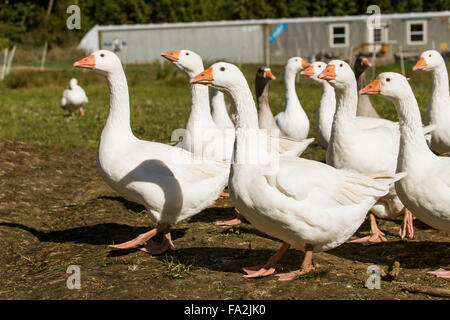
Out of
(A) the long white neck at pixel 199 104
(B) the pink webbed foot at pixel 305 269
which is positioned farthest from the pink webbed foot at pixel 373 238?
(A) the long white neck at pixel 199 104

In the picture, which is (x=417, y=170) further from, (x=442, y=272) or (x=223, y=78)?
(x=223, y=78)

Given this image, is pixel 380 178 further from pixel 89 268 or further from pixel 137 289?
pixel 89 268

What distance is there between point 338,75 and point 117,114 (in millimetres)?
2256

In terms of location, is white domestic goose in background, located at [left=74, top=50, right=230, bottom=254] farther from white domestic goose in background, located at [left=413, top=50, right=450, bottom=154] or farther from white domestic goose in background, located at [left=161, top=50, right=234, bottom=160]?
white domestic goose in background, located at [left=413, top=50, right=450, bottom=154]

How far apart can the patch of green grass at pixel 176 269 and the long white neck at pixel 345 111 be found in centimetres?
209

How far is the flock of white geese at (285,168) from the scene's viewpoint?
13.8 feet

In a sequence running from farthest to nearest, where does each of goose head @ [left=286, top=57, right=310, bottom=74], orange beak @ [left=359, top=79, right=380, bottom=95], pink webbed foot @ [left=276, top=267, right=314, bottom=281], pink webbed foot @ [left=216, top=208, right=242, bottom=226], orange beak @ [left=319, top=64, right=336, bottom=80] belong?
goose head @ [left=286, top=57, right=310, bottom=74] → pink webbed foot @ [left=216, top=208, right=242, bottom=226] → orange beak @ [left=319, top=64, right=336, bottom=80] → orange beak @ [left=359, top=79, right=380, bottom=95] → pink webbed foot @ [left=276, top=267, right=314, bottom=281]

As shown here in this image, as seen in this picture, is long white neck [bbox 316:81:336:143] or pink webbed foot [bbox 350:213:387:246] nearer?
pink webbed foot [bbox 350:213:387:246]

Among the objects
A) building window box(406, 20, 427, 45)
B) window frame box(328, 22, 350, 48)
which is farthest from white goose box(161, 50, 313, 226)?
building window box(406, 20, 427, 45)

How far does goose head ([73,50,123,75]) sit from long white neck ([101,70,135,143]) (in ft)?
0.19

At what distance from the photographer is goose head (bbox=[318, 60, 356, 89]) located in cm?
554

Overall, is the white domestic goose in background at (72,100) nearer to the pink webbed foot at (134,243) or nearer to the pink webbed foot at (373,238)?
the pink webbed foot at (134,243)

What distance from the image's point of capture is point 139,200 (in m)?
5.20

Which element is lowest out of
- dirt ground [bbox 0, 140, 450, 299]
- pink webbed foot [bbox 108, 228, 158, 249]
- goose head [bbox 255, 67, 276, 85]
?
dirt ground [bbox 0, 140, 450, 299]
